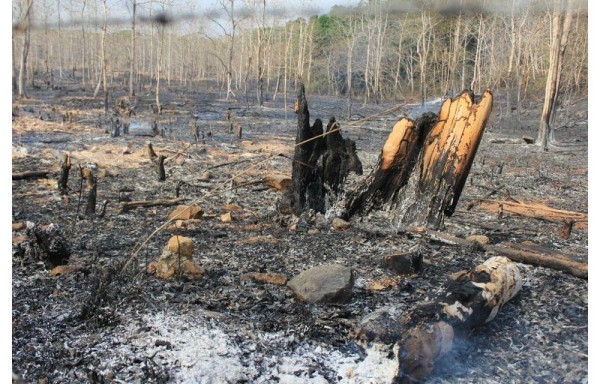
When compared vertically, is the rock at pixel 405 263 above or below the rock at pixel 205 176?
below

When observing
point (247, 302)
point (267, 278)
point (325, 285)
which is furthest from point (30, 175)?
point (325, 285)

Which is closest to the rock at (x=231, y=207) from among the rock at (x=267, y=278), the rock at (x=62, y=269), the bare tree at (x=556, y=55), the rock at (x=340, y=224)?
the rock at (x=340, y=224)

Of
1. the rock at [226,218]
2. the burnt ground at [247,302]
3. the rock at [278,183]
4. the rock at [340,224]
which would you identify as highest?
the rock at [278,183]

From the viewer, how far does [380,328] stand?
262 cm

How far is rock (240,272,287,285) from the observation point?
134 inches

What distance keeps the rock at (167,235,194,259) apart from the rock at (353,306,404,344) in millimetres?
1363

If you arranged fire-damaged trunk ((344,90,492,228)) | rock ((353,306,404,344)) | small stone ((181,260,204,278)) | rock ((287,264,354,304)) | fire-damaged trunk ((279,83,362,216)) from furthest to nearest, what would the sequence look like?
fire-damaged trunk ((279,83,362,216)) < fire-damaged trunk ((344,90,492,228)) < small stone ((181,260,204,278)) < rock ((287,264,354,304)) < rock ((353,306,404,344))

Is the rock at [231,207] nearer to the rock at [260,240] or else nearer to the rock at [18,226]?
the rock at [260,240]

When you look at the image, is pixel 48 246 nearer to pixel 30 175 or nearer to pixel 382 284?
pixel 382 284

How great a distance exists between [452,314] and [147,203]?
369 cm

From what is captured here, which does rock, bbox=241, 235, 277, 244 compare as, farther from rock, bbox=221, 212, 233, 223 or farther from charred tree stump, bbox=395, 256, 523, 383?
charred tree stump, bbox=395, 256, 523, 383

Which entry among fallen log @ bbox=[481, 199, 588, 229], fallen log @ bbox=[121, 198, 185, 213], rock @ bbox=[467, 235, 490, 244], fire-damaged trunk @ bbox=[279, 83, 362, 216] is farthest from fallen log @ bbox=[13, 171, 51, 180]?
fallen log @ bbox=[481, 199, 588, 229]

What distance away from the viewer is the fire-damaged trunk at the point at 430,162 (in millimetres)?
4465

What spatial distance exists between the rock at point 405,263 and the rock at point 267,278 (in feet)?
2.55
